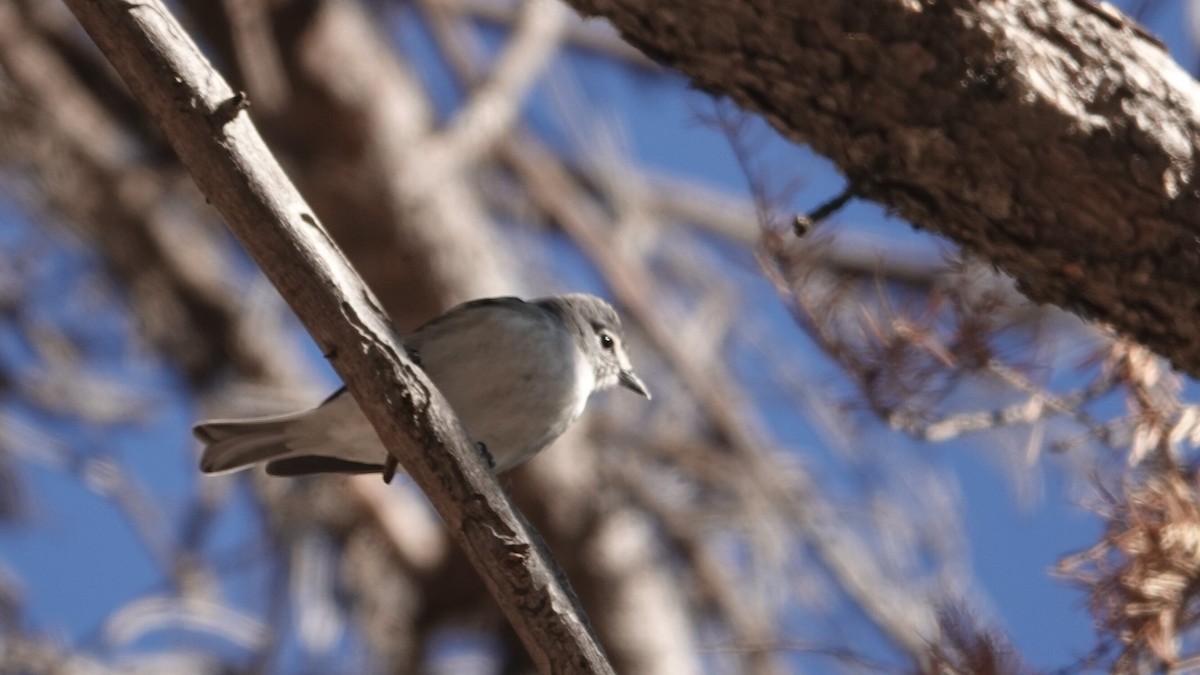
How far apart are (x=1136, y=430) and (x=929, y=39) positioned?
86 centimetres

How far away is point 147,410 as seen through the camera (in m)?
5.85

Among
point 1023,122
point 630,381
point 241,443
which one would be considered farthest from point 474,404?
point 1023,122

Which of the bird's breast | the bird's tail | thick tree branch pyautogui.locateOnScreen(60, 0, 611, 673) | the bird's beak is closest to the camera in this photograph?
thick tree branch pyautogui.locateOnScreen(60, 0, 611, 673)

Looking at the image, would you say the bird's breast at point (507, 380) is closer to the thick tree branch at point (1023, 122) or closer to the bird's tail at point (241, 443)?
the bird's tail at point (241, 443)

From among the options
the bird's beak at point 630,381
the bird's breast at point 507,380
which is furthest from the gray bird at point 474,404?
the bird's beak at point 630,381

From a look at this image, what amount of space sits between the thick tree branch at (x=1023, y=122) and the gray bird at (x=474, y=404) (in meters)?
1.07

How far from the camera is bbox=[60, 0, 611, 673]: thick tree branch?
215 cm

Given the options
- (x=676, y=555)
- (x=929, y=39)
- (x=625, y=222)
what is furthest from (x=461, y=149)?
(x=929, y=39)

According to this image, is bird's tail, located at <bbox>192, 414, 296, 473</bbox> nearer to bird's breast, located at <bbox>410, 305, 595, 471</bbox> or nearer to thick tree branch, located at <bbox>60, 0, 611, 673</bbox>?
bird's breast, located at <bbox>410, 305, 595, 471</bbox>

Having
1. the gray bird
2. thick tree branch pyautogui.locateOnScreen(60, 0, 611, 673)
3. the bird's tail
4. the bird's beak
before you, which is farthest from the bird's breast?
thick tree branch pyautogui.locateOnScreen(60, 0, 611, 673)

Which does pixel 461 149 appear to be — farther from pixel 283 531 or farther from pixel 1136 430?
pixel 1136 430

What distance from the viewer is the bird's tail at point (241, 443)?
3479 millimetres

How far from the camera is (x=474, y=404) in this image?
3.24 m

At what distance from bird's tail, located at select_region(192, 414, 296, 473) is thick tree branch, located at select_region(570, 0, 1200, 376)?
5.22 ft
